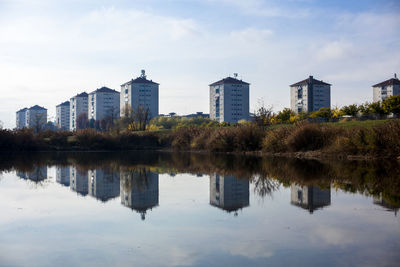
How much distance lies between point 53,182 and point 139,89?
10972 cm

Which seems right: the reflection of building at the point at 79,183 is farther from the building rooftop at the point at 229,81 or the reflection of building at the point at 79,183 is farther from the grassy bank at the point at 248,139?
the building rooftop at the point at 229,81

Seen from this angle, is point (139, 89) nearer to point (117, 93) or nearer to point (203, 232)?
point (117, 93)

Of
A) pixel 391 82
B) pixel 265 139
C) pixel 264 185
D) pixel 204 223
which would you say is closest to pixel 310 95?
pixel 391 82

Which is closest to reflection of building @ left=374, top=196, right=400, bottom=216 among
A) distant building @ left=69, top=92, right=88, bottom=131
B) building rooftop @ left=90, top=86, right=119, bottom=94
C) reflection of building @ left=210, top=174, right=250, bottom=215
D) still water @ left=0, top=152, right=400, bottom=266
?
still water @ left=0, top=152, right=400, bottom=266

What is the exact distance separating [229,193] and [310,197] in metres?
1.96

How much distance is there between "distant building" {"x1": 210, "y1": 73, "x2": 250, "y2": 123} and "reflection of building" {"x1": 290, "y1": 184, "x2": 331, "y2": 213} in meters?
109

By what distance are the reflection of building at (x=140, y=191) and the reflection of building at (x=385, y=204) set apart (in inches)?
183

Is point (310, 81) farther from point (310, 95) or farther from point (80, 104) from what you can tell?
point (80, 104)

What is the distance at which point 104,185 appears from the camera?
1232cm

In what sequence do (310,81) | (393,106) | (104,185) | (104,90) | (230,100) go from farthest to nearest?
1. (104,90)
2. (230,100)
3. (310,81)
4. (393,106)
5. (104,185)

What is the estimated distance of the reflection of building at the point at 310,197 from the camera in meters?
8.73

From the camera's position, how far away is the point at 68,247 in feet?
Result: 18.8

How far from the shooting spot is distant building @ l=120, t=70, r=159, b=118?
120688 mm

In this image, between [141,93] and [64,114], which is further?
[64,114]
